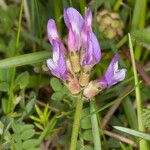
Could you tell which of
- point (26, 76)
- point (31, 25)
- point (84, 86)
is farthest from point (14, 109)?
point (84, 86)

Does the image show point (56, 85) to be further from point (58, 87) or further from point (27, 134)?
point (27, 134)

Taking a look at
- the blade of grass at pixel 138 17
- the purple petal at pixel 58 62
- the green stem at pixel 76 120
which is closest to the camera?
the purple petal at pixel 58 62

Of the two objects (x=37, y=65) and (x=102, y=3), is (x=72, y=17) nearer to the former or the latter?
(x=37, y=65)

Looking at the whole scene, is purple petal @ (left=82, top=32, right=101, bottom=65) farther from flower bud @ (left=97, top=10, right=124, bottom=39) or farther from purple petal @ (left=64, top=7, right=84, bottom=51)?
flower bud @ (left=97, top=10, right=124, bottom=39)

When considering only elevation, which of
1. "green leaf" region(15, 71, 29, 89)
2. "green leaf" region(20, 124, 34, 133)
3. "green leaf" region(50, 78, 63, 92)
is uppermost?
"green leaf" region(15, 71, 29, 89)

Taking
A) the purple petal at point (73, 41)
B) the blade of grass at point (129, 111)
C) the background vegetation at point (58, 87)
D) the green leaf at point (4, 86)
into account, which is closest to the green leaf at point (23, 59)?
the background vegetation at point (58, 87)

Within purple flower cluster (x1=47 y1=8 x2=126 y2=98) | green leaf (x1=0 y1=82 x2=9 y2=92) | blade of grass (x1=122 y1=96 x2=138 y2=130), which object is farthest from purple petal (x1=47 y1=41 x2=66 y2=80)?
blade of grass (x1=122 y1=96 x2=138 y2=130)

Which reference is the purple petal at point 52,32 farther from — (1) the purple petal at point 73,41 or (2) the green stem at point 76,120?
(2) the green stem at point 76,120
